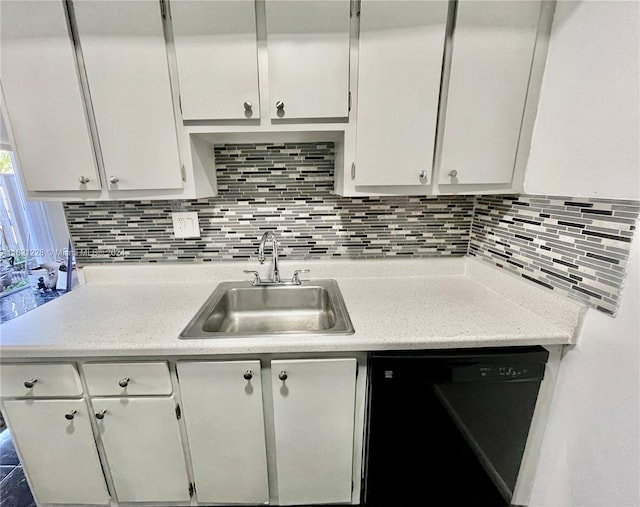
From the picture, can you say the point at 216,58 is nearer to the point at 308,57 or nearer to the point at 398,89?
the point at 308,57

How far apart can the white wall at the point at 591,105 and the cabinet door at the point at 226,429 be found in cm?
132

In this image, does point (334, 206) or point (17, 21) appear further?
point (334, 206)

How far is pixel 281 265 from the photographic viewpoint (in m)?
1.51

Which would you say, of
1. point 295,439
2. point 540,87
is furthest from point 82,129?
point 540,87

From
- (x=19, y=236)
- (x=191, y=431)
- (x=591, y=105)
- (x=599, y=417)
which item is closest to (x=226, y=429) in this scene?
(x=191, y=431)

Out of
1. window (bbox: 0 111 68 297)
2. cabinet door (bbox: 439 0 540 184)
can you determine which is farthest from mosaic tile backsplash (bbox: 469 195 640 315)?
window (bbox: 0 111 68 297)

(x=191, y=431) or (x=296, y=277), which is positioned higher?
(x=296, y=277)

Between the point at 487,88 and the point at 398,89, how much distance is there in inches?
13.8

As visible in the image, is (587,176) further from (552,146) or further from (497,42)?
(497,42)

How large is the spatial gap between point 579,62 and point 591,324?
0.90 meters

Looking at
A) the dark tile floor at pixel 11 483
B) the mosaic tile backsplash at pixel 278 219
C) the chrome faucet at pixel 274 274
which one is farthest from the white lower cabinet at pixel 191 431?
the mosaic tile backsplash at pixel 278 219

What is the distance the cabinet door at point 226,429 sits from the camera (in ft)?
3.30

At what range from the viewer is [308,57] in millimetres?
1023

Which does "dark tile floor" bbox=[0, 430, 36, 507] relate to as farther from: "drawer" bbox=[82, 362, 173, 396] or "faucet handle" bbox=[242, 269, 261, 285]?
"faucet handle" bbox=[242, 269, 261, 285]
